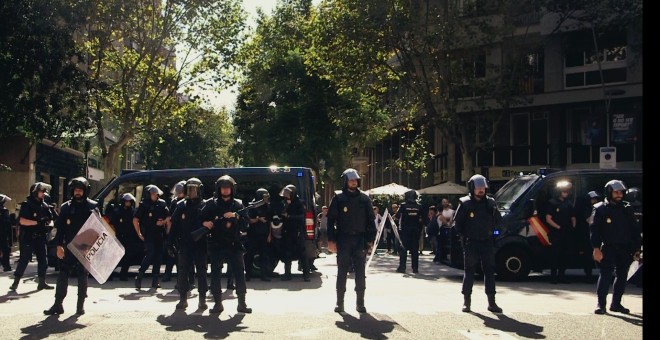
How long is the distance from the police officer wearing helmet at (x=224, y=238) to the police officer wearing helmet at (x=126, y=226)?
16.9 ft

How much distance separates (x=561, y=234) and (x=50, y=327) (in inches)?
371

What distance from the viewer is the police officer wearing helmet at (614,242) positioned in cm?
1046

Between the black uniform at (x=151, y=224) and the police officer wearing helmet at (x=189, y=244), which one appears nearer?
the police officer wearing helmet at (x=189, y=244)

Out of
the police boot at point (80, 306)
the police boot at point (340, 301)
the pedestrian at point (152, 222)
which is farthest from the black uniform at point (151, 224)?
the police boot at point (340, 301)

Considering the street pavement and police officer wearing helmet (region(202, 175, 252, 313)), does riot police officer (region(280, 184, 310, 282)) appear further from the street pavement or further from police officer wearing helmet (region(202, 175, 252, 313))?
police officer wearing helmet (region(202, 175, 252, 313))

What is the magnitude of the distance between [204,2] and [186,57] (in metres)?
2.38

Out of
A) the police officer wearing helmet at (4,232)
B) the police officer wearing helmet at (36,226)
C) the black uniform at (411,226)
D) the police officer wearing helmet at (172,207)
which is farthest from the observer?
the black uniform at (411,226)

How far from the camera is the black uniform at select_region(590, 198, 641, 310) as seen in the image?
34.3ft

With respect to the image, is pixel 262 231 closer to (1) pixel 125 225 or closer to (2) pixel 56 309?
(1) pixel 125 225

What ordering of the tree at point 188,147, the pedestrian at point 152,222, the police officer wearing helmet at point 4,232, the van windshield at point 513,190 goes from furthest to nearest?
1. the tree at point 188,147
2. the police officer wearing helmet at point 4,232
3. the van windshield at point 513,190
4. the pedestrian at point 152,222

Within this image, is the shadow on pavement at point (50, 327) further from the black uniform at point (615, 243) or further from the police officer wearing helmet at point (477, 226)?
the black uniform at point (615, 243)

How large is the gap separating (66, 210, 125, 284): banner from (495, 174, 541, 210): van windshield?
7.91 metres

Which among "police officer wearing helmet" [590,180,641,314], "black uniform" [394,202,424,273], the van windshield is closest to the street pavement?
"police officer wearing helmet" [590,180,641,314]

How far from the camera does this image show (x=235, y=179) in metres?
16.2
